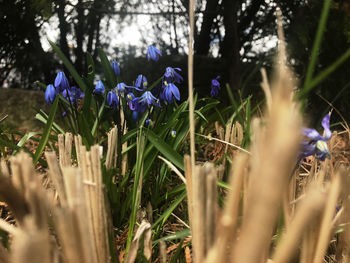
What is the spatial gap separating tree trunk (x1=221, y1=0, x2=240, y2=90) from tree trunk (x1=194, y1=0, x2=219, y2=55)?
0.14 m

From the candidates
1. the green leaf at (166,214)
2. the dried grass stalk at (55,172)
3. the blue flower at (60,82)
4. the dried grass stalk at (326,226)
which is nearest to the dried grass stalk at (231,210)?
the dried grass stalk at (326,226)

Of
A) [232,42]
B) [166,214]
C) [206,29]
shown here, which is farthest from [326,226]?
[206,29]

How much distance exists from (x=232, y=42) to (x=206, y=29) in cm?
33

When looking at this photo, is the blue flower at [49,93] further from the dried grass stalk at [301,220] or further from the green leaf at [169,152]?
the dried grass stalk at [301,220]

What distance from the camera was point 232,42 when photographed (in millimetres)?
3115

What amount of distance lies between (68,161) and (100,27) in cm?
284

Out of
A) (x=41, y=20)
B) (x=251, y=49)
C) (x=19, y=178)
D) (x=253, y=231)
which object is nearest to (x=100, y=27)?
(x=41, y=20)

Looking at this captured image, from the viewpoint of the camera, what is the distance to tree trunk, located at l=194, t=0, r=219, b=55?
3.20 metres

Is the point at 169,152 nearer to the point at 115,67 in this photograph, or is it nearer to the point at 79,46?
the point at 115,67

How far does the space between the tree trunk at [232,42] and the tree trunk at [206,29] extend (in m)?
0.14

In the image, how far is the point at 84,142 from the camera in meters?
1.46

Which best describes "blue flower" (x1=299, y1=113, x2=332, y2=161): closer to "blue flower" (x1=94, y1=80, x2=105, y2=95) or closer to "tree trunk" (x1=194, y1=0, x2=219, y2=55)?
"blue flower" (x1=94, y1=80, x2=105, y2=95)

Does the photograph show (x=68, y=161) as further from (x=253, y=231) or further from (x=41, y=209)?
(x=253, y=231)

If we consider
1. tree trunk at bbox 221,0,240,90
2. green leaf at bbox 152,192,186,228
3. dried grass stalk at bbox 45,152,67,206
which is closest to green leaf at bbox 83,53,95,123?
green leaf at bbox 152,192,186,228
